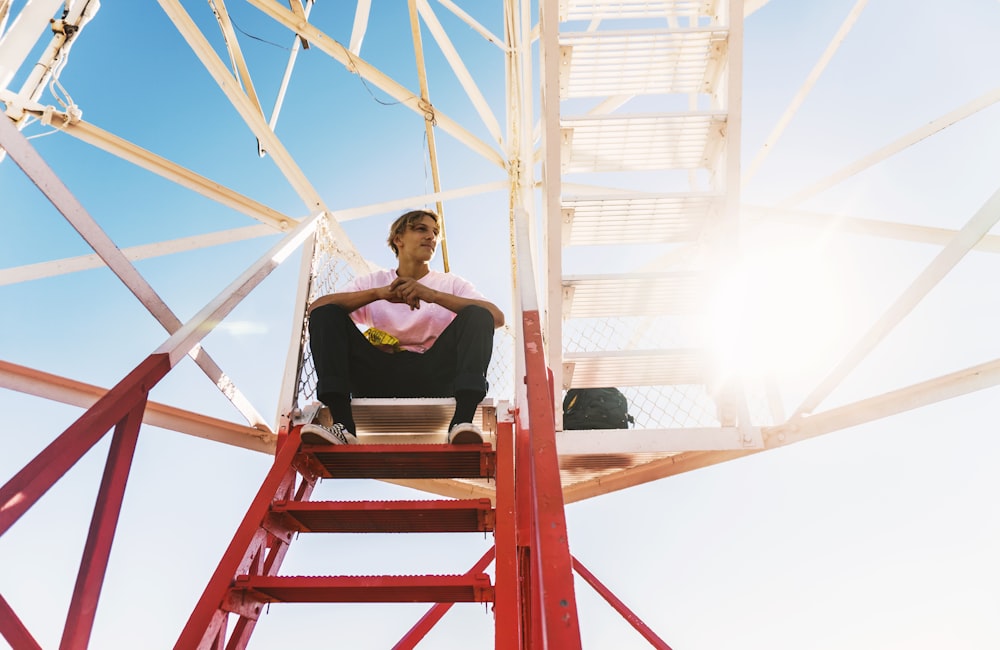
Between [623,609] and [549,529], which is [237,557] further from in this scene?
[623,609]

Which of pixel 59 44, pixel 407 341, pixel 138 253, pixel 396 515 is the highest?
pixel 59 44

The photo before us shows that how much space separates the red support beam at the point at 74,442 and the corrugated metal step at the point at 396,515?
87 cm

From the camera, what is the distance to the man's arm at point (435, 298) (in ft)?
15.4

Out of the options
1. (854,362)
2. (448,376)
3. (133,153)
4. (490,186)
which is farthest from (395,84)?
(854,362)

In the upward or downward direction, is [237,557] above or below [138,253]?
below

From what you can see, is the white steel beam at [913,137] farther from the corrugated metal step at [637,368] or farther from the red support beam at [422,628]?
the red support beam at [422,628]

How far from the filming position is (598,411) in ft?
19.5

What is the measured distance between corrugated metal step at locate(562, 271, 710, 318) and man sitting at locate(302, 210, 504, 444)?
0.61 meters

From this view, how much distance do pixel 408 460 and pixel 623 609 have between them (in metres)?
3.49

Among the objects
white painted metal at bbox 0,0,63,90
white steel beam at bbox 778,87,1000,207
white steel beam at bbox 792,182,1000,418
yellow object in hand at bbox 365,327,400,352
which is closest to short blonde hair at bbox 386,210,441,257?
yellow object in hand at bbox 365,327,400,352

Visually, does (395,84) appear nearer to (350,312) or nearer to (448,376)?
(350,312)

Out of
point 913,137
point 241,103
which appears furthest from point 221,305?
point 913,137

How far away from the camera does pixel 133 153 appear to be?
5.79 m

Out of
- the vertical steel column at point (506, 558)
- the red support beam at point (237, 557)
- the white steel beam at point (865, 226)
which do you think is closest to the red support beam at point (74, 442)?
the red support beam at point (237, 557)
